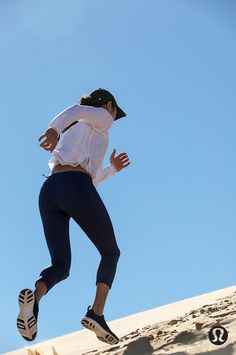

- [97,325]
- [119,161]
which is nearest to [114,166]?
[119,161]

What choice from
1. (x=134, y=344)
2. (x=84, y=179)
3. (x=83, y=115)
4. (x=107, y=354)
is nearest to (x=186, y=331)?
(x=134, y=344)

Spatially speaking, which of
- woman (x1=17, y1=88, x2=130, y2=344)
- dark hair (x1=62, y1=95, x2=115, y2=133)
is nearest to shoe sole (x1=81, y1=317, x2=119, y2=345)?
woman (x1=17, y1=88, x2=130, y2=344)

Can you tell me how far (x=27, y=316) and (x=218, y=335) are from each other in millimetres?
1234

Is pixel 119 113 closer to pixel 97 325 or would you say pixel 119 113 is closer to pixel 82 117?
pixel 82 117

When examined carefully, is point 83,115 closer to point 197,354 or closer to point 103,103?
point 103,103

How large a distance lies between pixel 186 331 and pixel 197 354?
57 cm

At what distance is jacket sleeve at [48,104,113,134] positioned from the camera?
3.21m

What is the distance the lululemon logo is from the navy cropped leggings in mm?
751

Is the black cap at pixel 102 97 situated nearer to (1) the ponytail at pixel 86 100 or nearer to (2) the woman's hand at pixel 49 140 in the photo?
(1) the ponytail at pixel 86 100

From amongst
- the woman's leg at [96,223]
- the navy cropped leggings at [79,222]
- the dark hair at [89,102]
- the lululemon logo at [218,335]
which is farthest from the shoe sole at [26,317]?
the dark hair at [89,102]

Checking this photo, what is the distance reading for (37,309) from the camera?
113 inches

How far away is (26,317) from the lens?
2.73 metres

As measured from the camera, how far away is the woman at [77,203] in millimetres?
2959

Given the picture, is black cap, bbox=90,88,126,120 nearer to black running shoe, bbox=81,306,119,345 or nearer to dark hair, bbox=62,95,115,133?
dark hair, bbox=62,95,115,133
